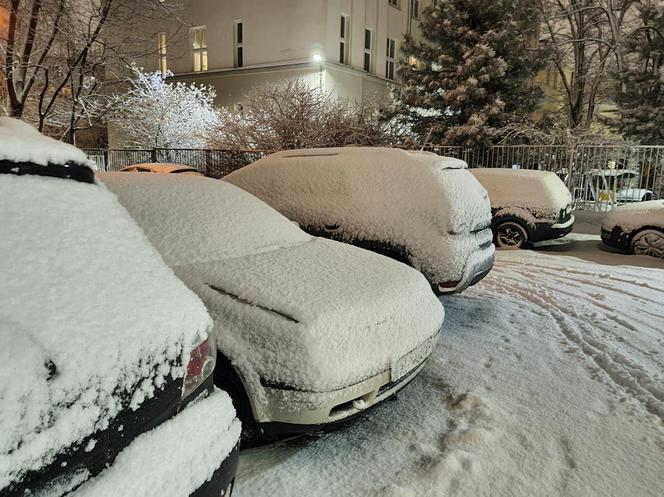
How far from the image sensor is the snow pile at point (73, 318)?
4.19 ft

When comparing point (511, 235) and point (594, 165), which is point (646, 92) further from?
point (511, 235)

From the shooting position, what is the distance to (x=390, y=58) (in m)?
26.4

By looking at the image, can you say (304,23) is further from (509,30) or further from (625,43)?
(625,43)

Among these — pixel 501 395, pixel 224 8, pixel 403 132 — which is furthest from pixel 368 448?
pixel 224 8

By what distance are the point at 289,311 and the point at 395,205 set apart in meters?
2.71

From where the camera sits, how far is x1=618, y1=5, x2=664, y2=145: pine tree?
17125 millimetres

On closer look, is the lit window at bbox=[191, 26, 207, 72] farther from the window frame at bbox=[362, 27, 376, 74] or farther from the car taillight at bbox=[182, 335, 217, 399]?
the car taillight at bbox=[182, 335, 217, 399]

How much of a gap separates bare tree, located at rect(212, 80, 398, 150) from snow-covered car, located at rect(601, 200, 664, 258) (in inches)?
309

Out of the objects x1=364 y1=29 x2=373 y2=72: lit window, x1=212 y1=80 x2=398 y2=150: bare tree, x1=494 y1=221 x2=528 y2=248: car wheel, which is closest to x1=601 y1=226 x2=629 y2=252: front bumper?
x1=494 y1=221 x2=528 y2=248: car wheel

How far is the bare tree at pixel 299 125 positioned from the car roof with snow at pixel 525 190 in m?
6.11

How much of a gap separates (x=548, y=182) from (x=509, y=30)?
8.70 m

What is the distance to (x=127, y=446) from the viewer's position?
4.95 ft

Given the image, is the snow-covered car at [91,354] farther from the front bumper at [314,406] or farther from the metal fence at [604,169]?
the metal fence at [604,169]

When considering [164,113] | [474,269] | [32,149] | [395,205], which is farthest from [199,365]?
[164,113]
